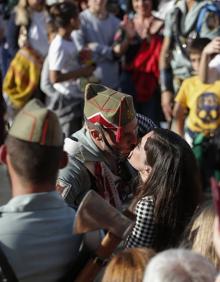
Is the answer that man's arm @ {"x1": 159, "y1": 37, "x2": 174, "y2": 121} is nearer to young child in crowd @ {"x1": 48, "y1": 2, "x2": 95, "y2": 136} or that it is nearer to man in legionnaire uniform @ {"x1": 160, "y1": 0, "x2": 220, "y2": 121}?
man in legionnaire uniform @ {"x1": 160, "y1": 0, "x2": 220, "y2": 121}

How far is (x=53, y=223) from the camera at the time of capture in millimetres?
3062

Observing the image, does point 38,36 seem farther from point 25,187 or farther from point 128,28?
point 25,187

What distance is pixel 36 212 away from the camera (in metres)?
3.05

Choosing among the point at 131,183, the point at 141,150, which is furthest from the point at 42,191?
the point at 131,183

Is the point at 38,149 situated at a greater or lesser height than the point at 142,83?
greater

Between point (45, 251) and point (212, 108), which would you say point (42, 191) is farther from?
point (212, 108)

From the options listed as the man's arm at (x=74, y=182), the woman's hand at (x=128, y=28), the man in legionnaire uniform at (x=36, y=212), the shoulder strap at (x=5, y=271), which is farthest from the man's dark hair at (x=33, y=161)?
the woman's hand at (x=128, y=28)

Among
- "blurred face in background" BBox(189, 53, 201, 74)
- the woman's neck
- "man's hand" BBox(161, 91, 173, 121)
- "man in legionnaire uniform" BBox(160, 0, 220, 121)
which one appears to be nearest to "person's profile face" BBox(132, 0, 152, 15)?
"man in legionnaire uniform" BBox(160, 0, 220, 121)

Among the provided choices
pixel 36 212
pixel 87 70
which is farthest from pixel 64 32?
pixel 36 212

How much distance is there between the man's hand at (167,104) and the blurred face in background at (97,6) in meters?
1.43

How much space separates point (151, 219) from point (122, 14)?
6.64 metres

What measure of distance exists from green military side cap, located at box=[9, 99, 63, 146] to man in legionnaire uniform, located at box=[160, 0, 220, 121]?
4735 millimetres

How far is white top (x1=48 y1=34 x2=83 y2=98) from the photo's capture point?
8.19m

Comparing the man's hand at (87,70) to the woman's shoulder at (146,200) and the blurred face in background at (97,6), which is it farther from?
the woman's shoulder at (146,200)
